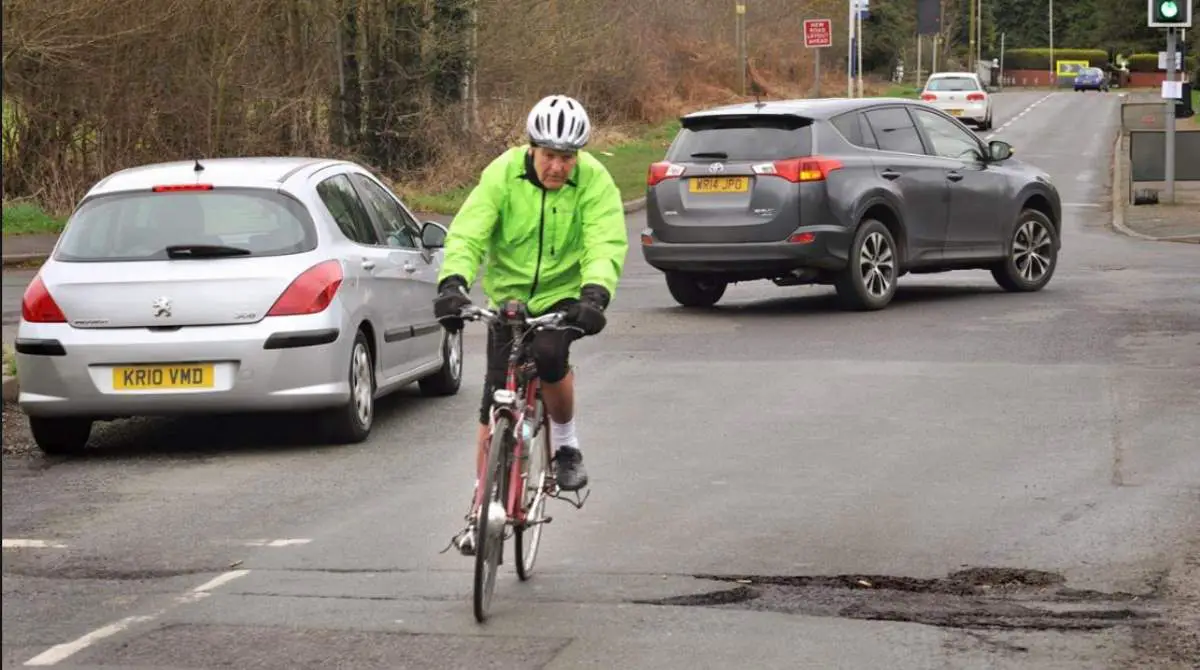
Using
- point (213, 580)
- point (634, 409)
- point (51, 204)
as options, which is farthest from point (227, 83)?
point (213, 580)

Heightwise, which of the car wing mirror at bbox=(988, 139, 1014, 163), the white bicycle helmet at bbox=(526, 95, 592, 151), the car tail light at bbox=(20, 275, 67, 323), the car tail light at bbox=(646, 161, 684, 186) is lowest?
the car tail light at bbox=(20, 275, 67, 323)

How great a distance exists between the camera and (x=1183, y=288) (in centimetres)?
1872

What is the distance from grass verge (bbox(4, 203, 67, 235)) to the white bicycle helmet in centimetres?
1959

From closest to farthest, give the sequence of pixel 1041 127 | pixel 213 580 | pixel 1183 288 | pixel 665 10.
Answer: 1. pixel 213 580
2. pixel 1183 288
3. pixel 665 10
4. pixel 1041 127

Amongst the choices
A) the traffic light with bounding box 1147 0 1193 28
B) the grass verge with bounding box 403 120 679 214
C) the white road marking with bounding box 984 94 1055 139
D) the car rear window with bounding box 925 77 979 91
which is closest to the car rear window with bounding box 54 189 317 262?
the grass verge with bounding box 403 120 679 214

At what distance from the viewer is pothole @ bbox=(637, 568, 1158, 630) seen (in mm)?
6742

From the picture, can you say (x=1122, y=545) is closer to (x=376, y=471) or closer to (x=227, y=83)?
(x=376, y=471)

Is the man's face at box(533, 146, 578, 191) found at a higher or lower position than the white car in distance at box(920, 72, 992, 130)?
higher

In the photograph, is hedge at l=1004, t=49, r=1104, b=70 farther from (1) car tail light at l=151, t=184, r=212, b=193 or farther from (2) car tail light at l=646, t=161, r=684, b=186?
(1) car tail light at l=151, t=184, r=212, b=193

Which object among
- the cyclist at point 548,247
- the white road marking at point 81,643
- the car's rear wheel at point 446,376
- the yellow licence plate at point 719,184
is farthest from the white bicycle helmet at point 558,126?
the yellow licence plate at point 719,184

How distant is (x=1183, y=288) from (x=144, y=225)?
1089 centimetres

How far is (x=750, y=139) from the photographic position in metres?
16.9

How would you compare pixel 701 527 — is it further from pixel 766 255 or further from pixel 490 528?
pixel 766 255

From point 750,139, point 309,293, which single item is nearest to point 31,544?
point 309,293
